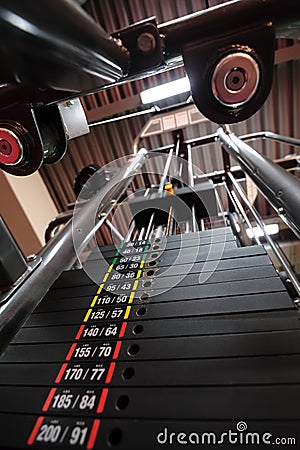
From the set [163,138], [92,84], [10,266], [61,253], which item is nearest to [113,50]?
[92,84]

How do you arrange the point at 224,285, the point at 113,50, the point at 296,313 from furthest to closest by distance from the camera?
the point at 224,285 → the point at 296,313 → the point at 113,50

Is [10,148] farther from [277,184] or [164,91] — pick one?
[164,91]

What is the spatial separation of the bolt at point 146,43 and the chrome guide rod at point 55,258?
0.61 meters

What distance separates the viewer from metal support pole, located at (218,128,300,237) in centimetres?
58

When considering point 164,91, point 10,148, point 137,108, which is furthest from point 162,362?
point 137,108

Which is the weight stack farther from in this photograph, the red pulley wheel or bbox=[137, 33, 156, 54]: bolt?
bbox=[137, 33, 156, 54]: bolt

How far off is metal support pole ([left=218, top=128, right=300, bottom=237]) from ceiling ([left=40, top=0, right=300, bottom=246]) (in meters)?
1.94

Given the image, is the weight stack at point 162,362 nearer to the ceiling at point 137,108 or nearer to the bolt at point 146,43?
the bolt at point 146,43

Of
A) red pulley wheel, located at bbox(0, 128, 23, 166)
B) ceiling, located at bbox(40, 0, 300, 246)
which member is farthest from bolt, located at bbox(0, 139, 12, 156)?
ceiling, located at bbox(40, 0, 300, 246)

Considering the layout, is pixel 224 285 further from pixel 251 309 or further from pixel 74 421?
pixel 74 421

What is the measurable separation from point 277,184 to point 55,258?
68 centimetres

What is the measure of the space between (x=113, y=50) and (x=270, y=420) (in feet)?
1.70

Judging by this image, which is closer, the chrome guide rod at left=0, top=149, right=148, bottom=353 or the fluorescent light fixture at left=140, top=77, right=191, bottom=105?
the chrome guide rod at left=0, top=149, right=148, bottom=353

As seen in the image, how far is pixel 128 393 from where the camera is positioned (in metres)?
0.42
